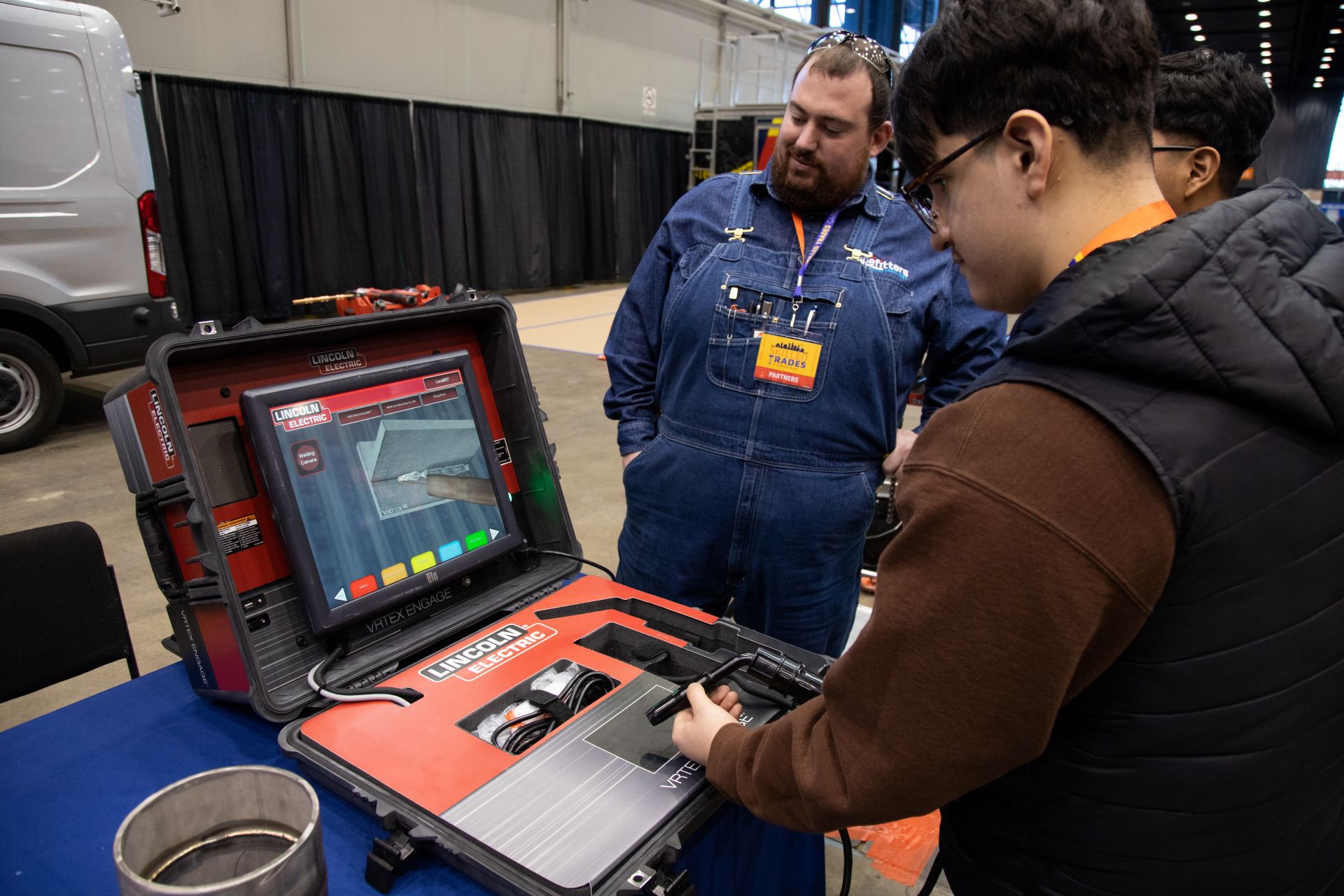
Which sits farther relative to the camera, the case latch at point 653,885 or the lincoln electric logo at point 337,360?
the lincoln electric logo at point 337,360

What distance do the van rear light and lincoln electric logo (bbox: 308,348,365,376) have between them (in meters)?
3.78

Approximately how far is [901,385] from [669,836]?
105cm

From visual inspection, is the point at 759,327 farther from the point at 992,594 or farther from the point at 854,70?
the point at 992,594

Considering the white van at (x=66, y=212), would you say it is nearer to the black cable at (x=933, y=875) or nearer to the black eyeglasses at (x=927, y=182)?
the black eyeglasses at (x=927, y=182)

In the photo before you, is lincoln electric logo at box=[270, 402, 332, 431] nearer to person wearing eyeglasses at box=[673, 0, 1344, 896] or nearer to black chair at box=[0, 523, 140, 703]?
black chair at box=[0, 523, 140, 703]

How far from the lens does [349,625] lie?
1066mm

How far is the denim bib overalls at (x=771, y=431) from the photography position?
1.49 m

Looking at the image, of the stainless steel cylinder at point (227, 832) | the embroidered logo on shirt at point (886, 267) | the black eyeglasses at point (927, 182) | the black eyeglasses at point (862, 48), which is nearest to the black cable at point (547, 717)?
the stainless steel cylinder at point (227, 832)

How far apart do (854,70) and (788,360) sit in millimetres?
530

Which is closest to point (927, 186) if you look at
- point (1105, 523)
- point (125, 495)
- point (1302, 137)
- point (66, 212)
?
point (1105, 523)

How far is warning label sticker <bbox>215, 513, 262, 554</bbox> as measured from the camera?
0.99 meters

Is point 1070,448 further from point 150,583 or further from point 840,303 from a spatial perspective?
point 150,583

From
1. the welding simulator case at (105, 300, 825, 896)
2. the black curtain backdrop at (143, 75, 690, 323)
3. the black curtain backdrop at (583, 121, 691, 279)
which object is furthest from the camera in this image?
the black curtain backdrop at (583, 121, 691, 279)

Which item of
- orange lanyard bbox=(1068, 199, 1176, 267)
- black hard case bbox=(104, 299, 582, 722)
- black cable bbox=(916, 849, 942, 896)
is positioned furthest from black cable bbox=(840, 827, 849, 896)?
orange lanyard bbox=(1068, 199, 1176, 267)
